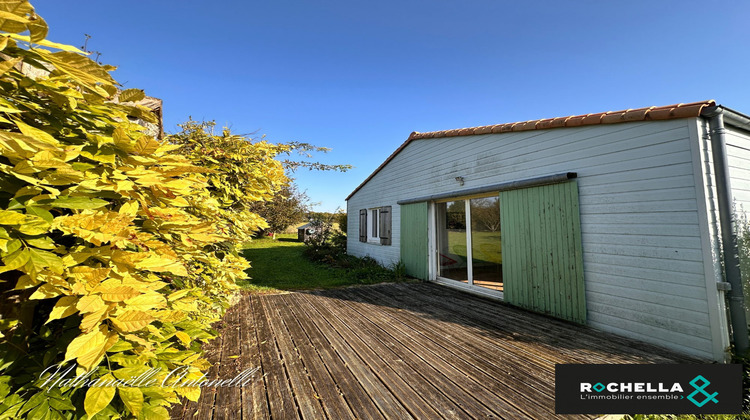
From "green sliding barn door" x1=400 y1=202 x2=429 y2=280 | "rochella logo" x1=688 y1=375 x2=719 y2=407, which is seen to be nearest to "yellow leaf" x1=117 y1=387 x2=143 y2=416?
"rochella logo" x1=688 y1=375 x2=719 y2=407

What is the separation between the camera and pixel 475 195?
557 centimetres

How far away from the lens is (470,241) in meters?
5.65

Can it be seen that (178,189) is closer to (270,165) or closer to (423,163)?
(270,165)

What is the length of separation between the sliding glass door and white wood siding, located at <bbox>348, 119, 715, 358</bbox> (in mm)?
1117

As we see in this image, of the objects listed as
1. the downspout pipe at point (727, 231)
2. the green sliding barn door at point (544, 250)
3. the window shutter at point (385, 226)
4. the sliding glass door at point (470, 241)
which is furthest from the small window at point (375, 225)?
the downspout pipe at point (727, 231)

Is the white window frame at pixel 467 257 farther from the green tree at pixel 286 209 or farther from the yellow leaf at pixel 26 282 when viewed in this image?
the green tree at pixel 286 209

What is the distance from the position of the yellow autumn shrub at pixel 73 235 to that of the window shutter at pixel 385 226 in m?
7.36

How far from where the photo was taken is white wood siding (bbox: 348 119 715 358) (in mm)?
2924

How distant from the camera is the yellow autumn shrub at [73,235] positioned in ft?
2.28

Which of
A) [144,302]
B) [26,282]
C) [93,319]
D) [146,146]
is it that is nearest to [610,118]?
[146,146]

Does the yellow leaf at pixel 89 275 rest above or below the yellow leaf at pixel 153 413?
above

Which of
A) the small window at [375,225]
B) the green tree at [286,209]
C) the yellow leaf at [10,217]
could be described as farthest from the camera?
the green tree at [286,209]

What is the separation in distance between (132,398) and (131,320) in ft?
1.00

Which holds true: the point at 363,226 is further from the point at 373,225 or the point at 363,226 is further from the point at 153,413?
the point at 153,413
